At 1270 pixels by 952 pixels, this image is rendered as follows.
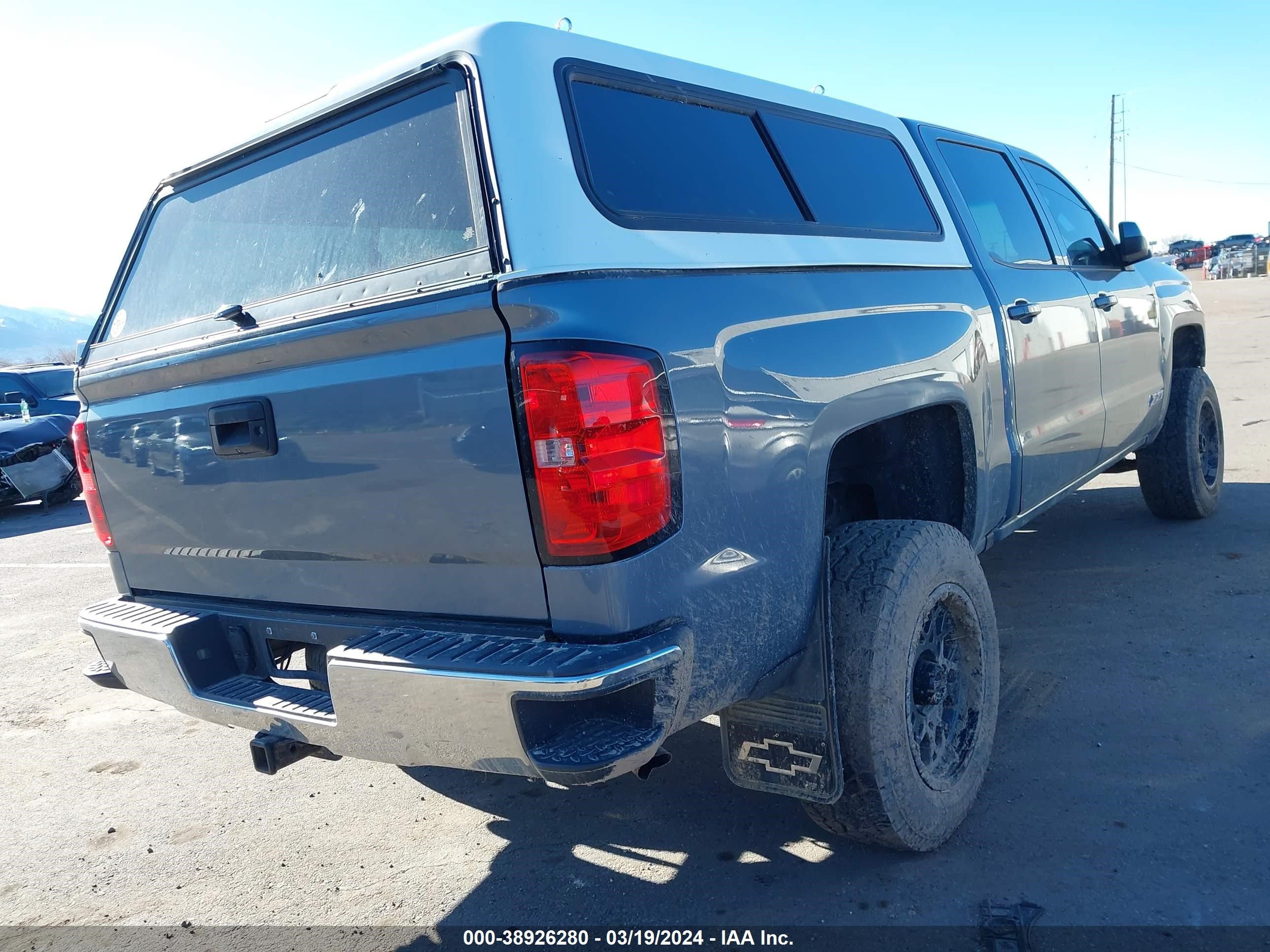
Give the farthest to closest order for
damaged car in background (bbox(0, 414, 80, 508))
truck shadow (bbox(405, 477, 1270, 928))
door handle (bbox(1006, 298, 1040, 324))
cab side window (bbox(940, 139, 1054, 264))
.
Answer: damaged car in background (bbox(0, 414, 80, 508)), cab side window (bbox(940, 139, 1054, 264)), door handle (bbox(1006, 298, 1040, 324)), truck shadow (bbox(405, 477, 1270, 928))

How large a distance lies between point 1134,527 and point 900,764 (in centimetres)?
401

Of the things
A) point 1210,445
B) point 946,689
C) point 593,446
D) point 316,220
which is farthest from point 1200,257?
point 593,446

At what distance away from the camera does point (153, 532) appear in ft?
8.98

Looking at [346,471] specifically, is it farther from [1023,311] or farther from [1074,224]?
[1074,224]

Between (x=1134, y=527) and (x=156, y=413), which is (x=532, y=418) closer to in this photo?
(x=156, y=413)

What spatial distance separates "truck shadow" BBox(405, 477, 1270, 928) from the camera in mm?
2426

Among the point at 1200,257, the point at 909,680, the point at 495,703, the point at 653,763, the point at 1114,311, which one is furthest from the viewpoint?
the point at 1200,257

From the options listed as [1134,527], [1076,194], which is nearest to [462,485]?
[1076,194]

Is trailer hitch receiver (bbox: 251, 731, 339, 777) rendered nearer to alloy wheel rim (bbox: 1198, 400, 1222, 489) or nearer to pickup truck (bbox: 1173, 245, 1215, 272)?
alloy wheel rim (bbox: 1198, 400, 1222, 489)

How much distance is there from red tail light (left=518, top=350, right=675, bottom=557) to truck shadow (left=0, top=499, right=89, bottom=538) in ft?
31.5

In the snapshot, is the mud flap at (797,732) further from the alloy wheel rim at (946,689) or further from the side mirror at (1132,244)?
the side mirror at (1132,244)

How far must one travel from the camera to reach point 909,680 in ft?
8.13

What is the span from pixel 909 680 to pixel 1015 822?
0.63m

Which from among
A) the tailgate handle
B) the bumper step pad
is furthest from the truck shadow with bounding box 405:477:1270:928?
the tailgate handle
